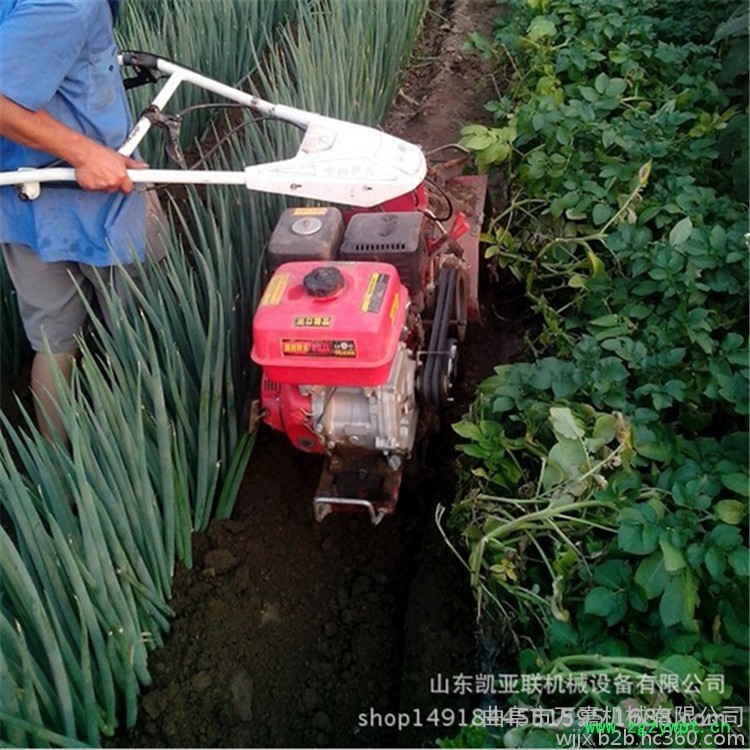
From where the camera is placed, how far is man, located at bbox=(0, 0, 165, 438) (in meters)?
1.72

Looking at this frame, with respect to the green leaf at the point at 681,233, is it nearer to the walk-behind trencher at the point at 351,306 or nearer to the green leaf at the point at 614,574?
the walk-behind trencher at the point at 351,306

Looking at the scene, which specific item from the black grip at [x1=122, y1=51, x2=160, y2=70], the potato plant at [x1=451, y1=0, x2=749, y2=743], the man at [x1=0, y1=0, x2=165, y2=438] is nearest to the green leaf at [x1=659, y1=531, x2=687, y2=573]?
the potato plant at [x1=451, y1=0, x2=749, y2=743]

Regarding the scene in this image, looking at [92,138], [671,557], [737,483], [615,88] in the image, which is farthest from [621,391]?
[92,138]

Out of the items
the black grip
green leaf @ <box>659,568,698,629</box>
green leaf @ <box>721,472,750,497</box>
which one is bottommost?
green leaf @ <box>659,568,698,629</box>

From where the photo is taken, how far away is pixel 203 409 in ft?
5.90

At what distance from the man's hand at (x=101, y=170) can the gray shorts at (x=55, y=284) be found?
160 millimetres

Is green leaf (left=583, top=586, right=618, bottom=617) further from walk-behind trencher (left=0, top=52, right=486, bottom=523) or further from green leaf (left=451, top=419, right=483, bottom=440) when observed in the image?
walk-behind trencher (left=0, top=52, right=486, bottom=523)

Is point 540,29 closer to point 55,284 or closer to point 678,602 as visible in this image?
point 55,284

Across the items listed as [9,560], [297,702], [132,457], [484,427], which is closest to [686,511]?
[484,427]

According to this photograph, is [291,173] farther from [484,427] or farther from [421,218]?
[484,427]

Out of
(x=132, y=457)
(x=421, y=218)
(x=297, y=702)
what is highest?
(x=421, y=218)

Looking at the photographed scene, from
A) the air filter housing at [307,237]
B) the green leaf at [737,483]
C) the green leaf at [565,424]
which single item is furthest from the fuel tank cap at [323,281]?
the green leaf at [737,483]

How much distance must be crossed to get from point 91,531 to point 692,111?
2055 millimetres

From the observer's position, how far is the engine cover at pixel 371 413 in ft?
5.84
